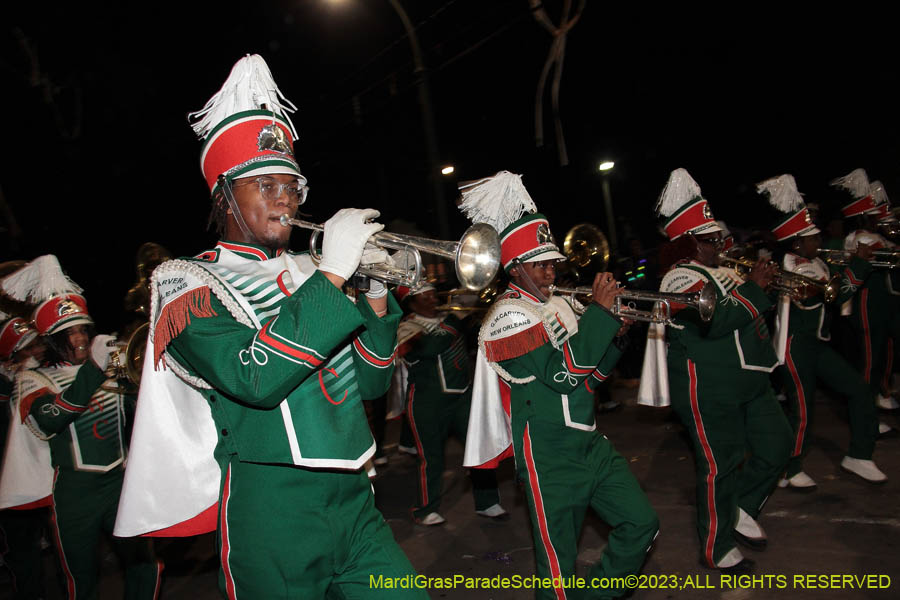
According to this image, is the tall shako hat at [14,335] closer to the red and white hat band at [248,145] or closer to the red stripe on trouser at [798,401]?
the red and white hat band at [248,145]

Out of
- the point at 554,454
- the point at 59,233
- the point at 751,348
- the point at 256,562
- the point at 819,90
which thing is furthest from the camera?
the point at 59,233

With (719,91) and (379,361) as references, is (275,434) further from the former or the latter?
(719,91)

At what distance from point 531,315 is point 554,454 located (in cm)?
81

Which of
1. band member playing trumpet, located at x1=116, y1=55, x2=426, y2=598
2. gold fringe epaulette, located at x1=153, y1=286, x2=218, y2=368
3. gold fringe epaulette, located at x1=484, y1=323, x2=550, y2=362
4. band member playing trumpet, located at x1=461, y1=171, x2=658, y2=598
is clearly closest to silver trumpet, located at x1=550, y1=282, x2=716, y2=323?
band member playing trumpet, located at x1=461, y1=171, x2=658, y2=598

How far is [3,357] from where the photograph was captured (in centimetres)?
604

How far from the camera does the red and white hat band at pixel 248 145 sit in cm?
238

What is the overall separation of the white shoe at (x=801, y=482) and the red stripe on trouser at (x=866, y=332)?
1.87 m

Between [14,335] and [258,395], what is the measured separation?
4958mm

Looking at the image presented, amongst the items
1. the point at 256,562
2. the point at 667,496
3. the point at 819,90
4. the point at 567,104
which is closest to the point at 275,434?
the point at 256,562

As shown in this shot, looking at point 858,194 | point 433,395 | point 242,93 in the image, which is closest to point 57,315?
point 242,93

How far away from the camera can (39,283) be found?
4.93 m

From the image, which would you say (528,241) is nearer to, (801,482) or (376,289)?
(376,289)

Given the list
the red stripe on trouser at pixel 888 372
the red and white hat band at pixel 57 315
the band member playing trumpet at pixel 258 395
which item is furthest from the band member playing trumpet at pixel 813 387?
the red and white hat band at pixel 57 315

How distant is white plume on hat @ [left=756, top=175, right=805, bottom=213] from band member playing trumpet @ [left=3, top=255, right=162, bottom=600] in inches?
248
